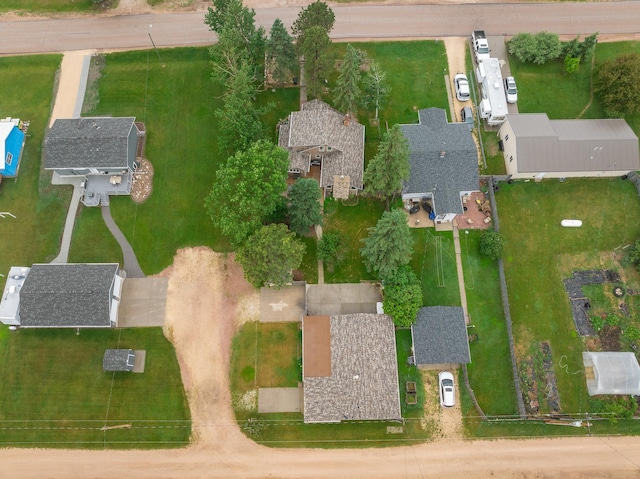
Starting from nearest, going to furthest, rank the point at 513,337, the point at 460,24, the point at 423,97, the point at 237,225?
1. the point at 237,225
2. the point at 513,337
3. the point at 423,97
4. the point at 460,24

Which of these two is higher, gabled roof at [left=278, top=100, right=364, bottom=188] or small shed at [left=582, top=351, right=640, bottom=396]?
gabled roof at [left=278, top=100, right=364, bottom=188]

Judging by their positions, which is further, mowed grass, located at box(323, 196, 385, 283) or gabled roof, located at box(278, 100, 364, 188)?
gabled roof, located at box(278, 100, 364, 188)

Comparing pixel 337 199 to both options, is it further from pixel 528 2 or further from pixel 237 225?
pixel 528 2

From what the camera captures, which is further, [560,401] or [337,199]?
[337,199]

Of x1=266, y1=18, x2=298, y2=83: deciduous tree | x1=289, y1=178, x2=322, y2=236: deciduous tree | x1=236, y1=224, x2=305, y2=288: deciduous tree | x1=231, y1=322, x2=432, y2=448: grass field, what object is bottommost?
x1=231, y1=322, x2=432, y2=448: grass field

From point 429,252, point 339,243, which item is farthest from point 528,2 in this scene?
point 339,243

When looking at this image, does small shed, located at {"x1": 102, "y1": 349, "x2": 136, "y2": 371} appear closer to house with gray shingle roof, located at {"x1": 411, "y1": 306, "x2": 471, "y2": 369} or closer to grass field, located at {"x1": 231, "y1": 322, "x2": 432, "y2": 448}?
grass field, located at {"x1": 231, "y1": 322, "x2": 432, "y2": 448}

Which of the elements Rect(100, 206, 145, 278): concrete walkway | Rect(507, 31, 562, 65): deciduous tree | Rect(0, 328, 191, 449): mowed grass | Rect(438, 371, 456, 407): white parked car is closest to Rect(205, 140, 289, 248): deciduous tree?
Rect(100, 206, 145, 278): concrete walkway
